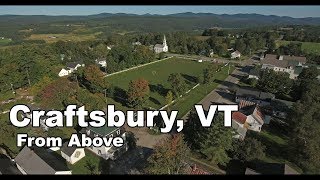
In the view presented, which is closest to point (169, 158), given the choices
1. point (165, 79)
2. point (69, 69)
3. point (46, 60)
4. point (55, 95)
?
point (55, 95)

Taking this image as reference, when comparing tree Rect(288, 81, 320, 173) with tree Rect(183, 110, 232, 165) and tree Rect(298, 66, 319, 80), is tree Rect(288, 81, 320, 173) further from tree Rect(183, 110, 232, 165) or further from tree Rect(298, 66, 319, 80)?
tree Rect(298, 66, 319, 80)

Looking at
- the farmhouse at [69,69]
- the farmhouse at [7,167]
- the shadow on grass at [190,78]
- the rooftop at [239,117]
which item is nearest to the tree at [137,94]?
the rooftop at [239,117]

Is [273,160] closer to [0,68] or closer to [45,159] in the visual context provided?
[45,159]

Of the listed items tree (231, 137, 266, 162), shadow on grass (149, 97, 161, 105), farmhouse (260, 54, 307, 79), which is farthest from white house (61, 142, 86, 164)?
farmhouse (260, 54, 307, 79)

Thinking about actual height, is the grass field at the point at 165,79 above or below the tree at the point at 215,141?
below

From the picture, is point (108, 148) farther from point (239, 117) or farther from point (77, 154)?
point (239, 117)

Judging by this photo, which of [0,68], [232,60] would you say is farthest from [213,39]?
[0,68]

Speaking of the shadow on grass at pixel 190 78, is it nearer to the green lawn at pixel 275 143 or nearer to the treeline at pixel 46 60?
the treeline at pixel 46 60

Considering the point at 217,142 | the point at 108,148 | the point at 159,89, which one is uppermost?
the point at 217,142
